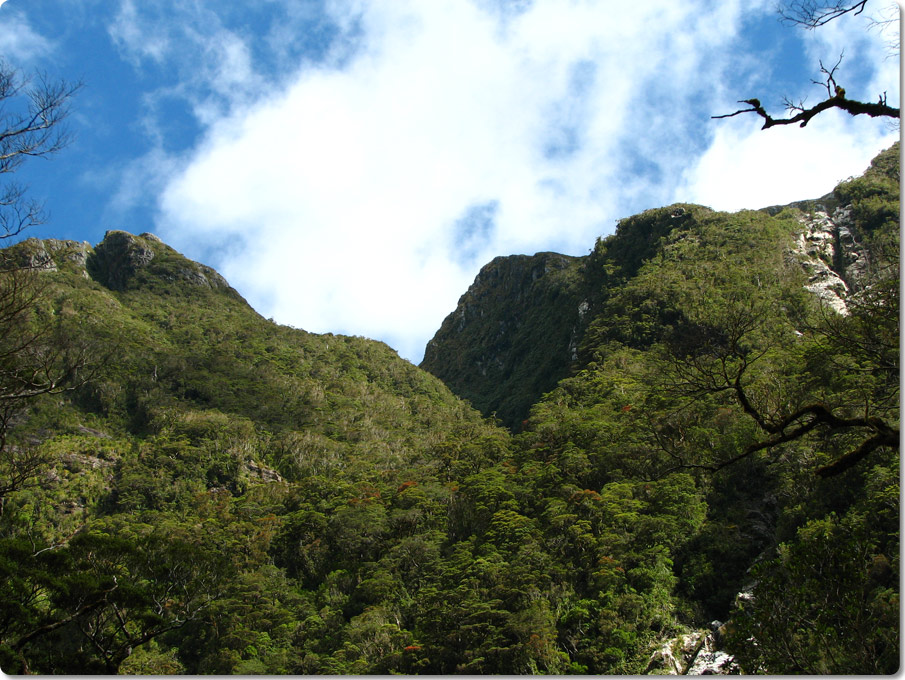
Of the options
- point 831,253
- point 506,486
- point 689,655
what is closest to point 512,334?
point 831,253

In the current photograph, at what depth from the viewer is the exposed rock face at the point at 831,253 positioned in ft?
168

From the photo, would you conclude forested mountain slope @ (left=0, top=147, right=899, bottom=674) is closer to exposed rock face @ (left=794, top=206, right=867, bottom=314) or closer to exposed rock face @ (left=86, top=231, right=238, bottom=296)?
exposed rock face @ (left=794, top=206, right=867, bottom=314)

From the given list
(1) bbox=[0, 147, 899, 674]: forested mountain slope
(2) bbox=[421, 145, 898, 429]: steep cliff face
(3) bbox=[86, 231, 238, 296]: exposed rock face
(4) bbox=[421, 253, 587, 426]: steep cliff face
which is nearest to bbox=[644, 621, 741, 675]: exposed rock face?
(1) bbox=[0, 147, 899, 674]: forested mountain slope

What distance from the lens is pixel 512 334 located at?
103 meters

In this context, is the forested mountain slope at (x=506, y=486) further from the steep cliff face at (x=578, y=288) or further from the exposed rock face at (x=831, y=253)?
the steep cliff face at (x=578, y=288)

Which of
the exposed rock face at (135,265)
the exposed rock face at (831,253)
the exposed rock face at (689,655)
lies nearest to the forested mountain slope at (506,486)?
the exposed rock face at (831,253)

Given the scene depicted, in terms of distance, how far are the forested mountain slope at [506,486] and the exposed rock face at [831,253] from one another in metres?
0.35

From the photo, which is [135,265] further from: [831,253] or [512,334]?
[831,253]

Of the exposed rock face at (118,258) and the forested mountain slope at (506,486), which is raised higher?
the exposed rock face at (118,258)

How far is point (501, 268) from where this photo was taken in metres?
119

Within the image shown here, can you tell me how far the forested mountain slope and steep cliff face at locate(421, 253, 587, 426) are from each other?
365 cm

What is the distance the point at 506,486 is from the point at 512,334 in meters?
73.0

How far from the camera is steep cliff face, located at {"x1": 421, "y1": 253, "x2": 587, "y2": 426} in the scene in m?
74.9

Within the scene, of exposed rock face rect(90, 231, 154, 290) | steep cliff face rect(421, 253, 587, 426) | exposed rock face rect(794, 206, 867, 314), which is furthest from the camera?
exposed rock face rect(90, 231, 154, 290)
